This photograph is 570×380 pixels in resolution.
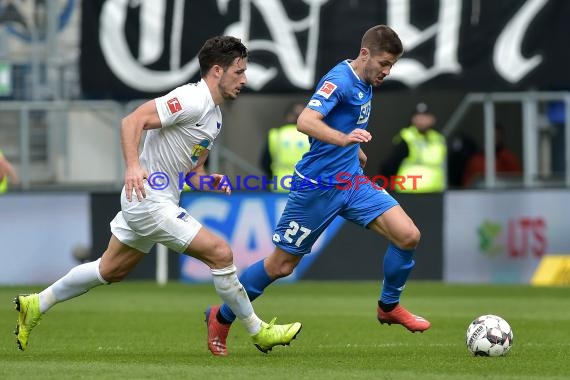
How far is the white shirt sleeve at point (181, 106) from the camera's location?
8891 millimetres

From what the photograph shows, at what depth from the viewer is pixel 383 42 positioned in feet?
30.8

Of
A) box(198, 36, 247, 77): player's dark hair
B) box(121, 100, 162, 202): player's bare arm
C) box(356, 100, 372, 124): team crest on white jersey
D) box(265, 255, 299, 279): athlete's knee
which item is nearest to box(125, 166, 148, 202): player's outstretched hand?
box(121, 100, 162, 202): player's bare arm

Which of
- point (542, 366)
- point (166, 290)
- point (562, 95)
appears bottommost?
point (166, 290)

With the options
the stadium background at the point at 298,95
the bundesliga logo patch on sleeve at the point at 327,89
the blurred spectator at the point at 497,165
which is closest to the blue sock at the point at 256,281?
the bundesliga logo patch on sleeve at the point at 327,89

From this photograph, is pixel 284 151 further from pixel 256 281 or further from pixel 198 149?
pixel 198 149

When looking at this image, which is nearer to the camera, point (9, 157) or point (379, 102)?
point (9, 157)

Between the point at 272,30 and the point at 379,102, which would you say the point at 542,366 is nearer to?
the point at 272,30

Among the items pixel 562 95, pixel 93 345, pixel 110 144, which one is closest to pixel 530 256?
pixel 562 95

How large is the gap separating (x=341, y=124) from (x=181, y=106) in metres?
1.19

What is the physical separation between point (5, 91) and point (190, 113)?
11.2 m

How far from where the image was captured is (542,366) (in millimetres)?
8406

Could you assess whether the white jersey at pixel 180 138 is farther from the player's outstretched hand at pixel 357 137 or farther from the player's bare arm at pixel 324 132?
the player's outstretched hand at pixel 357 137

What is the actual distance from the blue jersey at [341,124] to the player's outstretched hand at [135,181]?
1.42m

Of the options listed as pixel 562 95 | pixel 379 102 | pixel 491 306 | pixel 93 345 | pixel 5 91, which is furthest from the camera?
pixel 379 102
